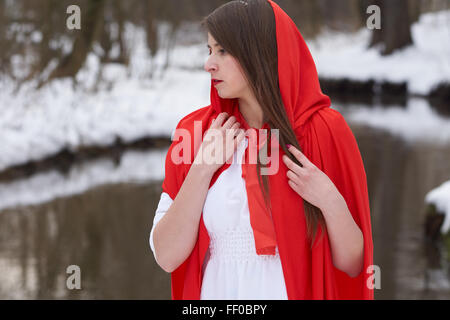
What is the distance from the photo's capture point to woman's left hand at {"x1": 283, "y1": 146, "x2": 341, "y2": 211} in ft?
5.98

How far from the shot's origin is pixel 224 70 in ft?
6.25

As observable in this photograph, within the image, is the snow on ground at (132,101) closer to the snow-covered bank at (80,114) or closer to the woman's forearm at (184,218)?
the snow-covered bank at (80,114)

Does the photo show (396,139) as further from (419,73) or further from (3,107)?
(419,73)

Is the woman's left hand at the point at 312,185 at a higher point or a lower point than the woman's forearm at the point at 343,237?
higher

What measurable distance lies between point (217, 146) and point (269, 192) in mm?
190

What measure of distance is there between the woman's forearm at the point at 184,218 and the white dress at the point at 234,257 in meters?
0.04

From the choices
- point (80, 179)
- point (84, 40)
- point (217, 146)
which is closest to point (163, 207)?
point (217, 146)

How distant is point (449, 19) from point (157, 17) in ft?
45.3

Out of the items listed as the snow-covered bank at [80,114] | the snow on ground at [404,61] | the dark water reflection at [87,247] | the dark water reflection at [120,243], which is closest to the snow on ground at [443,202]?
the dark water reflection at [120,243]

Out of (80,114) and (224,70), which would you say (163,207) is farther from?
(80,114)

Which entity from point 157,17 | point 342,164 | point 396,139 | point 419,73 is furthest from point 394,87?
point 342,164

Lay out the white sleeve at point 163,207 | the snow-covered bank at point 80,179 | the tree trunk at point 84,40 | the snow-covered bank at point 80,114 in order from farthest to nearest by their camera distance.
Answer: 1. the tree trunk at point 84,40
2. the snow-covered bank at point 80,114
3. the snow-covered bank at point 80,179
4. the white sleeve at point 163,207

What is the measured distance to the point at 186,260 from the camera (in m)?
1.95

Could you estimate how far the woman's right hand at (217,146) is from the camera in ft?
6.19
